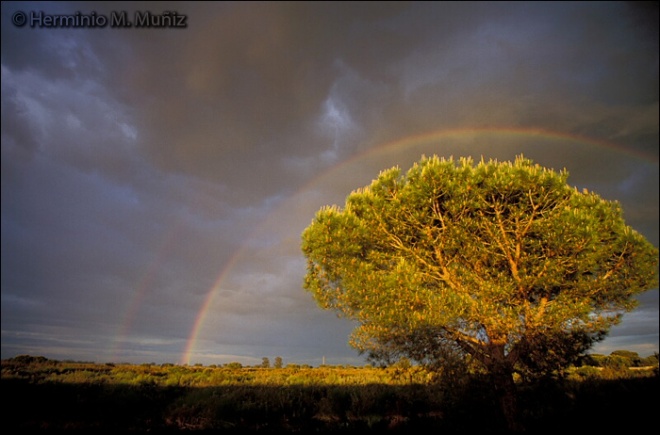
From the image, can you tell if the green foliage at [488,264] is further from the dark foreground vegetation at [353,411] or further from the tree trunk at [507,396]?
the dark foreground vegetation at [353,411]

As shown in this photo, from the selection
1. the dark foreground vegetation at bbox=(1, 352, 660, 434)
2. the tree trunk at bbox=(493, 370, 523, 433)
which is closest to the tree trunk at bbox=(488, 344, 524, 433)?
the tree trunk at bbox=(493, 370, 523, 433)

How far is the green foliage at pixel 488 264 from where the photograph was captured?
11820 mm

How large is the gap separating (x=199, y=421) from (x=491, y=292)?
33.8 feet

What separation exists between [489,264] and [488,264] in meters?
0.03

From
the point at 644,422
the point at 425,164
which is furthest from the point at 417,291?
the point at 644,422

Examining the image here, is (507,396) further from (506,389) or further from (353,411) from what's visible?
(353,411)

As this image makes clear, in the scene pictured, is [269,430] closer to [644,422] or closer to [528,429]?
[528,429]

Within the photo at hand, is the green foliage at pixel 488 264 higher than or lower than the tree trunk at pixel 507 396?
higher

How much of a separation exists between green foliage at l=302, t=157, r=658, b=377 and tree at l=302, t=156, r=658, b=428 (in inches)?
1.6

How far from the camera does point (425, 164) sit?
42.9ft

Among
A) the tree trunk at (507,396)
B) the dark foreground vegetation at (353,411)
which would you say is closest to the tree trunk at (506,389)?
the tree trunk at (507,396)

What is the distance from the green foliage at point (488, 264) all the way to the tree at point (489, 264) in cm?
4

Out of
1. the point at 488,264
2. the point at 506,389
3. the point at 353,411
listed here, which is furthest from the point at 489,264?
the point at 353,411

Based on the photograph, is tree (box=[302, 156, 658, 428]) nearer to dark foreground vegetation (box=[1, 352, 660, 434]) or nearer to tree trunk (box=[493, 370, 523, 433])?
tree trunk (box=[493, 370, 523, 433])
